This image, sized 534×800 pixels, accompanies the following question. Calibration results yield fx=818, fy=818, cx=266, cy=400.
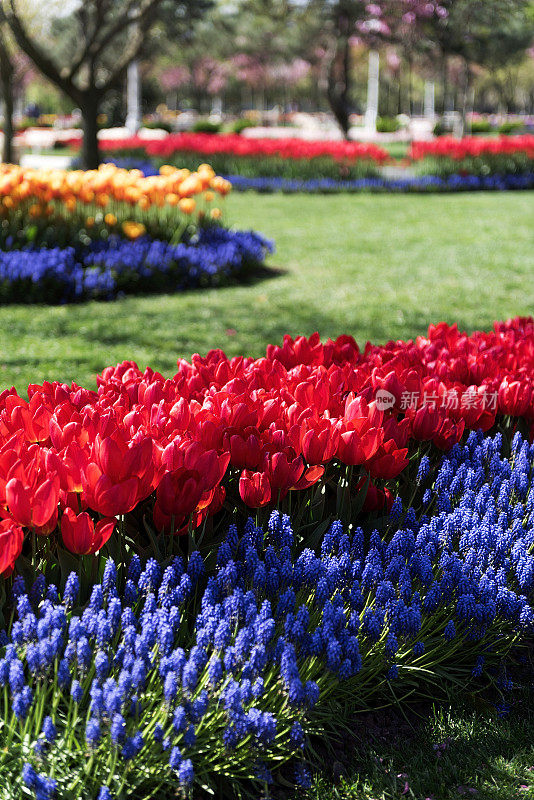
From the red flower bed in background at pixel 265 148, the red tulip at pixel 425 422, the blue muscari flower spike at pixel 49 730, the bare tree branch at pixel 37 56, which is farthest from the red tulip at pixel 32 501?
the red flower bed in background at pixel 265 148

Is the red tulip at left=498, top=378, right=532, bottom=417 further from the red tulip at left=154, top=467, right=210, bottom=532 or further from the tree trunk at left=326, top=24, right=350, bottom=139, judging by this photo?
the tree trunk at left=326, top=24, right=350, bottom=139

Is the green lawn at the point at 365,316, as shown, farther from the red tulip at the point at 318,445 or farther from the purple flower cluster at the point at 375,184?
the purple flower cluster at the point at 375,184

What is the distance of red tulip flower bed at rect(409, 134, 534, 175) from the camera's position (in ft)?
65.7

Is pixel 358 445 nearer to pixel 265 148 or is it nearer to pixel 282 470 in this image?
pixel 282 470

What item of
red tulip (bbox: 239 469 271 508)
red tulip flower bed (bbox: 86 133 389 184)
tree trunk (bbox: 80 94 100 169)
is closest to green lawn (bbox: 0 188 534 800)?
red tulip (bbox: 239 469 271 508)

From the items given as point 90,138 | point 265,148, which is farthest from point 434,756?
point 265,148

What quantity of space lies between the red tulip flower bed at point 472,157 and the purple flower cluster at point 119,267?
11705 millimetres

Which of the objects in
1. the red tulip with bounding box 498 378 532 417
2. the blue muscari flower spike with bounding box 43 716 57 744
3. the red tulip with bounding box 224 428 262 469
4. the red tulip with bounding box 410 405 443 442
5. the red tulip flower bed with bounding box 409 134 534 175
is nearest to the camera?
the blue muscari flower spike with bounding box 43 716 57 744

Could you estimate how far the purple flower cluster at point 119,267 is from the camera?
7918 mm

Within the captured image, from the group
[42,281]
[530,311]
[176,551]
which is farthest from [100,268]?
[176,551]

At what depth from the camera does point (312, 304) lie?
26.8 feet

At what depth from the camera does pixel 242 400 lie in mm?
2930

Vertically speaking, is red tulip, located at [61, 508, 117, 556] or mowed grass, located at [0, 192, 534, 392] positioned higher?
red tulip, located at [61, 508, 117, 556]

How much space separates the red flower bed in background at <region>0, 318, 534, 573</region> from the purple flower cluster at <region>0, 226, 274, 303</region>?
4627 mm
